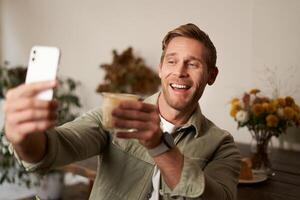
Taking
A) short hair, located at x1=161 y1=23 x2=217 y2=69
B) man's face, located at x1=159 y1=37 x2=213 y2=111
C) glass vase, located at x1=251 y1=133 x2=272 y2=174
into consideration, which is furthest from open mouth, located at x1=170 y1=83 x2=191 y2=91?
glass vase, located at x1=251 y1=133 x2=272 y2=174

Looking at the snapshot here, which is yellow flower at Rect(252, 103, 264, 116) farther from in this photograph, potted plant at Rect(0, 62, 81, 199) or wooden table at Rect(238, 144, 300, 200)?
potted plant at Rect(0, 62, 81, 199)

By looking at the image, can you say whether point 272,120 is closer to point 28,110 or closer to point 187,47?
point 187,47

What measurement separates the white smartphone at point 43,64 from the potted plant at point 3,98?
210 centimetres

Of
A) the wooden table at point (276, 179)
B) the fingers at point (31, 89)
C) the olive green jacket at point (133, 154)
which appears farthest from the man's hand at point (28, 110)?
the wooden table at point (276, 179)

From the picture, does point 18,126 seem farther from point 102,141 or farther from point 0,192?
point 0,192

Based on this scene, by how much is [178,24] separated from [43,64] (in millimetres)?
1875

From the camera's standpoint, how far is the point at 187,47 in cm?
113

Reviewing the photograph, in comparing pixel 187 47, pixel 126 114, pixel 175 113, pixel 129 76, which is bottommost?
pixel 129 76

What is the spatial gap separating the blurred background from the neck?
3.78 ft

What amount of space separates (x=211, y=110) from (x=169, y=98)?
135cm

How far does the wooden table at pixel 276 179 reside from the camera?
1528mm

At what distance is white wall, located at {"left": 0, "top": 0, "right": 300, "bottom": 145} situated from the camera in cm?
220

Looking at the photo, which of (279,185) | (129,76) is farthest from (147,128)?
(129,76)

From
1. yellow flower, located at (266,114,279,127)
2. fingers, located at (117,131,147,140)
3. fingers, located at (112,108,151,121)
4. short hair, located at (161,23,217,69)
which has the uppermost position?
short hair, located at (161,23,217,69)
